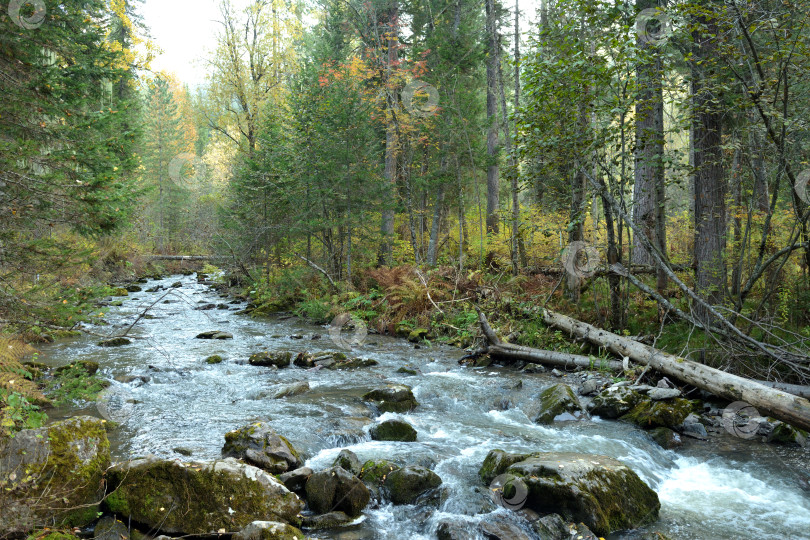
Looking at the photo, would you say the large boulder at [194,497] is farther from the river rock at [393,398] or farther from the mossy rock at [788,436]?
the mossy rock at [788,436]

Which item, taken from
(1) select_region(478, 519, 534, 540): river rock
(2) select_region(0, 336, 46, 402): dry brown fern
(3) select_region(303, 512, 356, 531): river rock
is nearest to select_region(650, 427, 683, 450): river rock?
(1) select_region(478, 519, 534, 540): river rock

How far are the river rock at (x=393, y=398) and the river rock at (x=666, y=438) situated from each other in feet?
11.9

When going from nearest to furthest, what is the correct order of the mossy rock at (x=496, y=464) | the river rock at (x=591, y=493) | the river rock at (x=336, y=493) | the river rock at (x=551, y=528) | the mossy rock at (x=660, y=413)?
the river rock at (x=551, y=528) → the river rock at (x=591, y=493) → the river rock at (x=336, y=493) → the mossy rock at (x=496, y=464) → the mossy rock at (x=660, y=413)

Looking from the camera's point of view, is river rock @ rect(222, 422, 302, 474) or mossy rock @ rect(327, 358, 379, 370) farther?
mossy rock @ rect(327, 358, 379, 370)

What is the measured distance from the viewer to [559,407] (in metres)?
7.50

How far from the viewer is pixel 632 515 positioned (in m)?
4.70

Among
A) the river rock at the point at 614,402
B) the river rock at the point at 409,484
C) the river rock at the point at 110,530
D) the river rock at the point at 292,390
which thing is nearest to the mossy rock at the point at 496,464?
the river rock at the point at 409,484

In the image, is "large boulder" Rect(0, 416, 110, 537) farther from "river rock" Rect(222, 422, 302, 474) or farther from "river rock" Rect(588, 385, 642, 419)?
"river rock" Rect(588, 385, 642, 419)

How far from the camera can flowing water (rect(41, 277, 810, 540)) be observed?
4871mm

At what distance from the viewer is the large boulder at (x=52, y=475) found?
355 centimetres

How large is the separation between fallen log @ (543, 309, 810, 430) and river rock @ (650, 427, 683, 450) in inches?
42.4

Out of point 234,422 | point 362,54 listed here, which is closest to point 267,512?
point 234,422

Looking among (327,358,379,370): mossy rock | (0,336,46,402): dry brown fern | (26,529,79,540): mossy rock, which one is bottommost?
(327,358,379,370): mossy rock

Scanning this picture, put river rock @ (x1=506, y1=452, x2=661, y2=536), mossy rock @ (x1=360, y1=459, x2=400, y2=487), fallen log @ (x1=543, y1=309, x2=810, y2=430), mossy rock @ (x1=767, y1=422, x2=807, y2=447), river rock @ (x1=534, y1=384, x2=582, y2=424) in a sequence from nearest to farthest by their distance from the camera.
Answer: river rock @ (x1=506, y1=452, x2=661, y2=536), mossy rock @ (x1=360, y1=459, x2=400, y2=487), fallen log @ (x1=543, y1=309, x2=810, y2=430), mossy rock @ (x1=767, y1=422, x2=807, y2=447), river rock @ (x1=534, y1=384, x2=582, y2=424)
